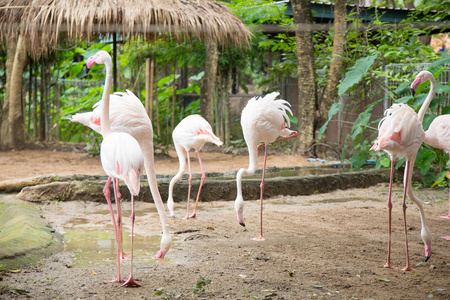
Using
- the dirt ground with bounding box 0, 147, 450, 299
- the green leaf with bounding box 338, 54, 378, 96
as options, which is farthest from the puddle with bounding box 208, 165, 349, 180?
the green leaf with bounding box 338, 54, 378, 96

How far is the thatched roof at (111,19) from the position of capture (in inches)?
315

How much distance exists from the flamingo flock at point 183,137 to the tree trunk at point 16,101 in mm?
6166

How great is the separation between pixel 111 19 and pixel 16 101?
3.78 meters

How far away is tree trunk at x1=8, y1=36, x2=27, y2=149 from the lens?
1042 cm

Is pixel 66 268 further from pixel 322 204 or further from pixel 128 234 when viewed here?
pixel 322 204

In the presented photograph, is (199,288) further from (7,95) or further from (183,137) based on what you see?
(7,95)

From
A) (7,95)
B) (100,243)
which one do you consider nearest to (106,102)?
(100,243)

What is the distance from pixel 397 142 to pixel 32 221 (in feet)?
10.9

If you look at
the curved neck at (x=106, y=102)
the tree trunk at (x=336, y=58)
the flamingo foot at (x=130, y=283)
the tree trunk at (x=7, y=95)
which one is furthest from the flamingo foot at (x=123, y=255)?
the tree trunk at (x=7, y=95)

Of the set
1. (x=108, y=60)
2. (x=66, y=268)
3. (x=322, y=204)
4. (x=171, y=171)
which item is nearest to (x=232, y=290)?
(x=66, y=268)

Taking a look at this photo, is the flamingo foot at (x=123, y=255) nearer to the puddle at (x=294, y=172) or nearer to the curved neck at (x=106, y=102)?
the curved neck at (x=106, y=102)

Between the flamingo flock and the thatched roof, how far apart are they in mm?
3123

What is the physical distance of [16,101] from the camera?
34.5ft

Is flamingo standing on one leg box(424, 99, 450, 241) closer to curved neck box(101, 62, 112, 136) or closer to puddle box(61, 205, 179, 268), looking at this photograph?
puddle box(61, 205, 179, 268)
